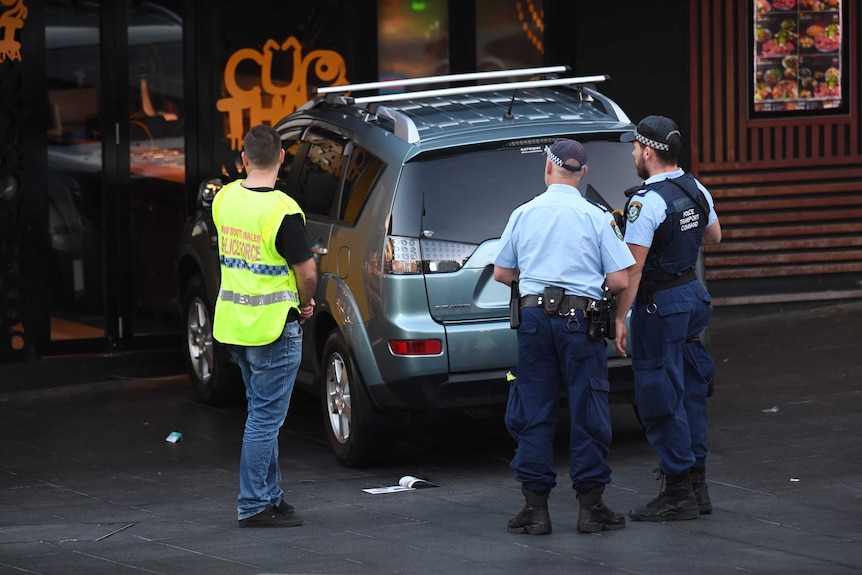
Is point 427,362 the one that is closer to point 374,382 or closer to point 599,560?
point 374,382

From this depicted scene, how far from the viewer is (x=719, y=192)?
1325 cm

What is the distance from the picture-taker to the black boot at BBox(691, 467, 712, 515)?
7324 millimetres

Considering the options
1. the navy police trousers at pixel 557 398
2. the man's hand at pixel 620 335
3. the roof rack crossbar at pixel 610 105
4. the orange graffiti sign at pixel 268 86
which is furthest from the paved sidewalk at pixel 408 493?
the orange graffiti sign at pixel 268 86

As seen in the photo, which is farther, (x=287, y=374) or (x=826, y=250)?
(x=826, y=250)

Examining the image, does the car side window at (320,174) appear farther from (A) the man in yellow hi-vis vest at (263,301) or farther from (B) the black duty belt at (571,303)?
(B) the black duty belt at (571,303)

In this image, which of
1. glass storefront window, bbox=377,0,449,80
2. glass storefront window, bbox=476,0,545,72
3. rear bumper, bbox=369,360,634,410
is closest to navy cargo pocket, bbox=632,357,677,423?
rear bumper, bbox=369,360,634,410

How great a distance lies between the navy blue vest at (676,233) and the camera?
7.22 m

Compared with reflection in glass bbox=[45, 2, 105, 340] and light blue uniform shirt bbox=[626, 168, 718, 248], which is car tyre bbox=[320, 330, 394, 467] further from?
reflection in glass bbox=[45, 2, 105, 340]

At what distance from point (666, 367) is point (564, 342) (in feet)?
1.82

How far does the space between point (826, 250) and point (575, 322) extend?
23.1 ft

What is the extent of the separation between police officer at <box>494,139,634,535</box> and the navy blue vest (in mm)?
264

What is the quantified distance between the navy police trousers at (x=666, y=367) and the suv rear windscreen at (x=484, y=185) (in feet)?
3.83

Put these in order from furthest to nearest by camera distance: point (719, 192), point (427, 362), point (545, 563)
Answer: point (719, 192) < point (427, 362) < point (545, 563)

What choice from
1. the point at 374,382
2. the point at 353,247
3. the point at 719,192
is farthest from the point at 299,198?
the point at 719,192
